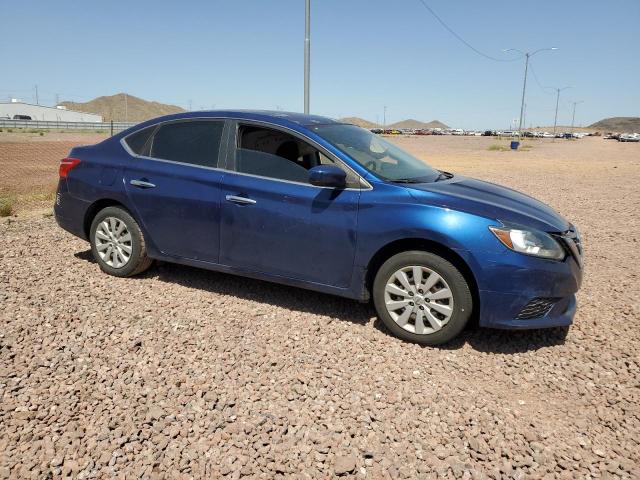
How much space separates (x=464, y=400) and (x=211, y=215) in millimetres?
2642

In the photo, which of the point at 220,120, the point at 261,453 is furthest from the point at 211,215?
the point at 261,453

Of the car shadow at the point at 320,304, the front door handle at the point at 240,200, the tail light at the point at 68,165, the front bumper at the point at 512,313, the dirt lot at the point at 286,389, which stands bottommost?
the dirt lot at the point at 286,389

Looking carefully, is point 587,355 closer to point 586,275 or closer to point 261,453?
point 586,275

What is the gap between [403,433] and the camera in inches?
116

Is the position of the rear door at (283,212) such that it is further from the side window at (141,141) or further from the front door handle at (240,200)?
the side window at (141,141)

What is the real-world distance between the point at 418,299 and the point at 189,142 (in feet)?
8.75

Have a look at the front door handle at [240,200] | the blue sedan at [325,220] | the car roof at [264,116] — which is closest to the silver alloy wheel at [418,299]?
the blue sedan at [325,220]

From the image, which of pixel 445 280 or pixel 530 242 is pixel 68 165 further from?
pixel 530 242

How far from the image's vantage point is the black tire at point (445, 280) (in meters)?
3.80

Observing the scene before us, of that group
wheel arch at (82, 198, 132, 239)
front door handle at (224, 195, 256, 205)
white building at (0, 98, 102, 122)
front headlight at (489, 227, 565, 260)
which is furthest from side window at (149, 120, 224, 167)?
white building at (0, 98, 102, 122)

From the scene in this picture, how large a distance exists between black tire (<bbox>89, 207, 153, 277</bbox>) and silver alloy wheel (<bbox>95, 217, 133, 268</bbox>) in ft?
0.06

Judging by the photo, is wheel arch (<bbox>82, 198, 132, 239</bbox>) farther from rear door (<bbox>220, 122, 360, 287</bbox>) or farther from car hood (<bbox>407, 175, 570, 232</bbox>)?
car hood (<bbox>407, 175, 570, 232</bbox>)

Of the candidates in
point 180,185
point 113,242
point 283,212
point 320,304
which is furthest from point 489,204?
point 113,242

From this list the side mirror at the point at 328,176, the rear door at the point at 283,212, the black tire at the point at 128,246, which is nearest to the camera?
the side mirror at the point at 328,176
